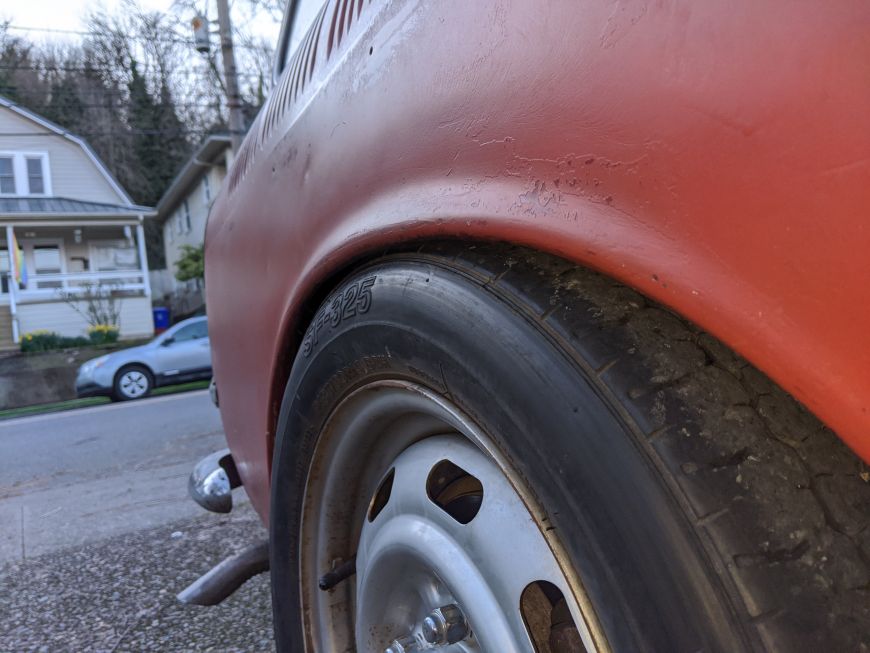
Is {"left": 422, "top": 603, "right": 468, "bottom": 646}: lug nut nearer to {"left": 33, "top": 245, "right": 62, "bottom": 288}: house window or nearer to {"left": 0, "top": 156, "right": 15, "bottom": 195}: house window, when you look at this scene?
{"left": 33, "top": 245, "right": 62, "bottom": 288}: house window

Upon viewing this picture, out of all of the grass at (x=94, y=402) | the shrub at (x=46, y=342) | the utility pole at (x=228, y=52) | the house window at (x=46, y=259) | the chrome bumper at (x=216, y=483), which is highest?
the house window at (x=46, y=259)

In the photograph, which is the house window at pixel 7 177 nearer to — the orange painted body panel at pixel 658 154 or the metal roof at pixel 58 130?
the metal roof at pixel 58 130

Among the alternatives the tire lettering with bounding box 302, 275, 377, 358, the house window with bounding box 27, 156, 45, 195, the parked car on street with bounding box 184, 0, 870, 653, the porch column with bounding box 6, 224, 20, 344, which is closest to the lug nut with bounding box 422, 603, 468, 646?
the parked car on street with bounding box 184, 0, 870, 653

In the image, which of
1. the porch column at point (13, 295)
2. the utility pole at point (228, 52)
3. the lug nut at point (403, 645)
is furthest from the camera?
the porch column at point (13, 295)

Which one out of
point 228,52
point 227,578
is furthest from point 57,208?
point 227,578

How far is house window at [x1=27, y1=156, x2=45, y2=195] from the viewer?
24.3 meters

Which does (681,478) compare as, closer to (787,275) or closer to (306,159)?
(787,275)

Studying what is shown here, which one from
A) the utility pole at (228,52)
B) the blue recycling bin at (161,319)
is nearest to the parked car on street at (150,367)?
the utility pole at (228,52)

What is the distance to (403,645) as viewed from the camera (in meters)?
1.29

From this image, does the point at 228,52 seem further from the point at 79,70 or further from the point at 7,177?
the point at 7,177

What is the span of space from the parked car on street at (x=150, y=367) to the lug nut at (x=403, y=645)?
12.8m

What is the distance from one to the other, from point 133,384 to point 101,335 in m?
7.79

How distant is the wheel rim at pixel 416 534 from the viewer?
958 mm

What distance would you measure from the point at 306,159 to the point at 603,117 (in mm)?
910
